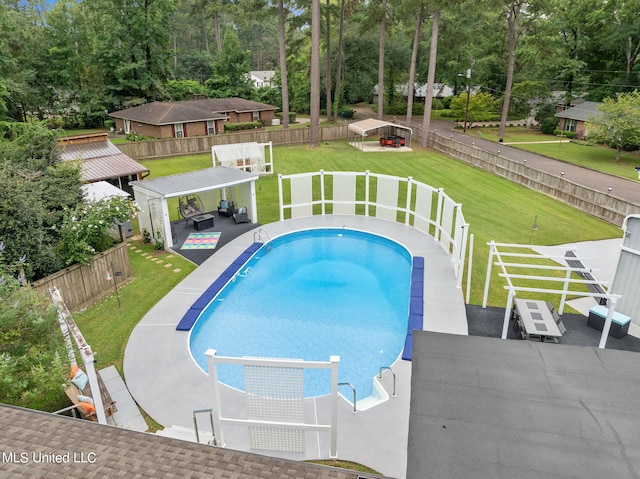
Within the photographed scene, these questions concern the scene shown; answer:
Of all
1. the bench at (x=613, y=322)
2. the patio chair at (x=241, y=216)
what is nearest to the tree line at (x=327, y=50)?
the patio chair at (x=241, y=216)

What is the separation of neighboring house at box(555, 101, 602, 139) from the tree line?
2.75m

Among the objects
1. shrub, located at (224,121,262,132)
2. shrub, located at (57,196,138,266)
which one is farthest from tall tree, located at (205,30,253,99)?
shrub, located at (57,196,138,266)

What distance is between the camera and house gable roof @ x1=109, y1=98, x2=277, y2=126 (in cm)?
3462

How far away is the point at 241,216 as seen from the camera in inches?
715

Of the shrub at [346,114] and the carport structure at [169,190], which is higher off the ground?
the shrub at [346,114]

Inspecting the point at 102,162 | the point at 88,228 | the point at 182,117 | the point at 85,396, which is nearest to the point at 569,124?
the point at 182,117

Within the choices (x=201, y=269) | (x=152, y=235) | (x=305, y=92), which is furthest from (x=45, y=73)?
(x=201, y=269)

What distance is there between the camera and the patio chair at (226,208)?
18.7m

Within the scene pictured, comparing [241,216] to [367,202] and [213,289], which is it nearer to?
[367,202]

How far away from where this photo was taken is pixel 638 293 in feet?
33.8

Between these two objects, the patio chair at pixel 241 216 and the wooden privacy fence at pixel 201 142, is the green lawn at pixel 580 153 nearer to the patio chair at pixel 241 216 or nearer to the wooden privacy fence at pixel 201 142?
the wooden privacy fence at pixel 201 142

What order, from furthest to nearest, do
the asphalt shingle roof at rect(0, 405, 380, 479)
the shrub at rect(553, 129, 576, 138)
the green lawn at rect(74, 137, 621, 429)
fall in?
the shrub at rect(553, 129, 576, 138) < the green lawn at rect(74, 137, 621, 429) < the asphalt shingle roof at rect(0, 405, 380, 479)

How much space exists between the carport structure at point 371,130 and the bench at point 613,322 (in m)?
23.1

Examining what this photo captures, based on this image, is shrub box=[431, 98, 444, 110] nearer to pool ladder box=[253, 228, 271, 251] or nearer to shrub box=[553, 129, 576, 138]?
shrub box=[553, 129, 576, 138]
